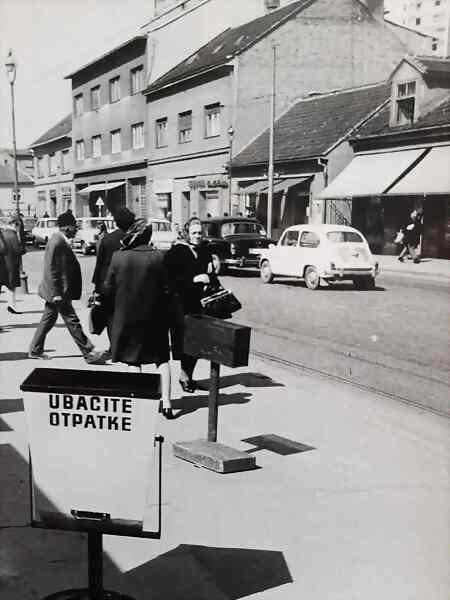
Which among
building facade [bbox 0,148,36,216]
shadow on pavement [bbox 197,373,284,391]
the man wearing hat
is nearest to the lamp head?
building facade [bbox 0,148,36,216]

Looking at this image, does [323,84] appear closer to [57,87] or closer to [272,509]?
[57,87]

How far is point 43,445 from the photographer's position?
228cm

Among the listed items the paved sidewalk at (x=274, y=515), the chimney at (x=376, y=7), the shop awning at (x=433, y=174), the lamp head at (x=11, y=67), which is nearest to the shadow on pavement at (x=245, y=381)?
the paved sidewalk at (x=274, y=515)

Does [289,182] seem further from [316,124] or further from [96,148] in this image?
[96,148]

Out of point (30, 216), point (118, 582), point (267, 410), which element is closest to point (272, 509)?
point (118, 582)

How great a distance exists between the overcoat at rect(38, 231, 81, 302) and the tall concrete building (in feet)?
7.45

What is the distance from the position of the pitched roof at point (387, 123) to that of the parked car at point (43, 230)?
2.32 m

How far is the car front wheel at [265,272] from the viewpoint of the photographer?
247 inches

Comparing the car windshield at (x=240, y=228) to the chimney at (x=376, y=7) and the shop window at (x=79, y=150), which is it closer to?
the shop window at (x=79, y=150)

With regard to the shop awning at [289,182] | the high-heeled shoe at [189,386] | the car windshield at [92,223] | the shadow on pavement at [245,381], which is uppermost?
the shop awning at [289,182]

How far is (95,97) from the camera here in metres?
3.97

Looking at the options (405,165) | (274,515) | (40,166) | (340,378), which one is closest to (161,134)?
(40,166)

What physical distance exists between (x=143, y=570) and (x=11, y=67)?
2.44 meters

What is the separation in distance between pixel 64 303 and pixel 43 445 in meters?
1.99
